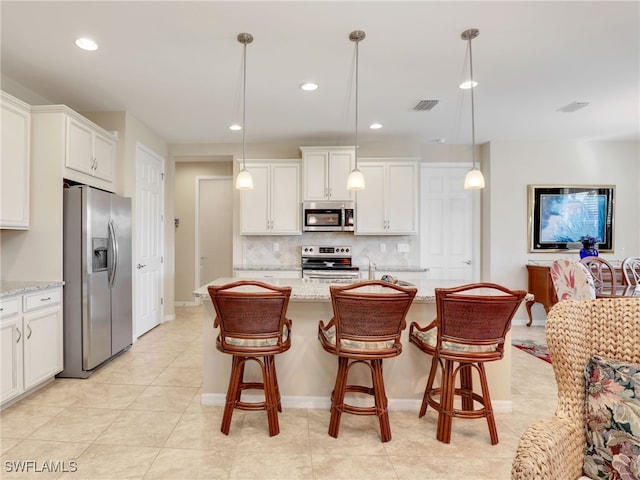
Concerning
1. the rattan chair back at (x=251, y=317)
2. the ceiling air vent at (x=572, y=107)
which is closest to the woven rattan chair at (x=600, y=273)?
the ceiling air vent at (x=572, y=107)

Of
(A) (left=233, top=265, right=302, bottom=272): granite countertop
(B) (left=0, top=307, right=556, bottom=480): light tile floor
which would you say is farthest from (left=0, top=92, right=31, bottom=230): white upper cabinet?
(A) (left=233, top=265, right=302, bottom=272): granite countertop

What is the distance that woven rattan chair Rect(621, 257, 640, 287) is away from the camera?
11.9ft

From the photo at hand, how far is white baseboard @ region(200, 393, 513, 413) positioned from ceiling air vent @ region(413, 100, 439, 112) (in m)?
2.85

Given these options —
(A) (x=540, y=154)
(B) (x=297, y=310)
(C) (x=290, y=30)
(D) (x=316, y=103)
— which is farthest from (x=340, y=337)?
(A) (x=540, y=154)

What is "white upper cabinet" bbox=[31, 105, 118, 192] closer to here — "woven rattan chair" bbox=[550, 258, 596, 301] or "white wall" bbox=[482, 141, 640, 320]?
"woven rattan chair" bbox=[550, 258, 596, 301]

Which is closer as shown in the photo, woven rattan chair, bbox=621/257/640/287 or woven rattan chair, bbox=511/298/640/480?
woven rattan chair, bbox=511/298/640/480

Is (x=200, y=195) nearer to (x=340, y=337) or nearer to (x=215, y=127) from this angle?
(x=215, y=127)

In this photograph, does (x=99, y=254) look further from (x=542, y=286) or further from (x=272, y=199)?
(x=542, y=286)

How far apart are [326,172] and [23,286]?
132 inches

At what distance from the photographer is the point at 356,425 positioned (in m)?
2.27

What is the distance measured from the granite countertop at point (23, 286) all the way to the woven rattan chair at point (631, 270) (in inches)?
215

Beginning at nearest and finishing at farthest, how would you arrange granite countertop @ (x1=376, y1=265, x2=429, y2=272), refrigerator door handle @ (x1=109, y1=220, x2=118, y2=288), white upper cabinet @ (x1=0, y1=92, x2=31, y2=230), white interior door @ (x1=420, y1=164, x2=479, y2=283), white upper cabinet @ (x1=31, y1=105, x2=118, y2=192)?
white upper cabinet @ (x1=0, y1=92, x2=31, y2=230) → white upper cabinet @ (x1=31, y1=105, x2=118, y2=192) → refrigerator door handle @ (x1=109, y1=220, x2=118, y2=288) → granite countertop @ (x1=376, y1=265, x2=429, y2=272) → white interior door @ (x1=420, y1=164, x2=479, y2=283)

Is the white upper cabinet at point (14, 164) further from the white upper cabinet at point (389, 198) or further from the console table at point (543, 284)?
the console table at point (543, 284)

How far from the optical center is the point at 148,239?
448 centimetres
